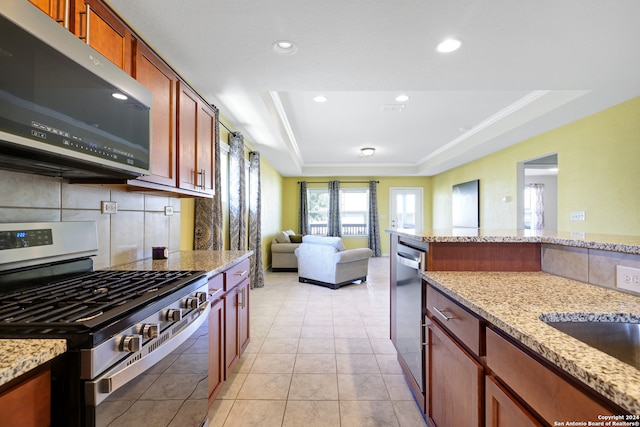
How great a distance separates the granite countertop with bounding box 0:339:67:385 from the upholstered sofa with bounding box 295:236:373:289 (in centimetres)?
394

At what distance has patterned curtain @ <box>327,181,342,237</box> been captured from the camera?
8281 mm

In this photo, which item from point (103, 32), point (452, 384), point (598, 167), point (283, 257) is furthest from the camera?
point (283, 257)

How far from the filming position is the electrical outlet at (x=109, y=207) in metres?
1.62

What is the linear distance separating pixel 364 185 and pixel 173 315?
25.3 feet

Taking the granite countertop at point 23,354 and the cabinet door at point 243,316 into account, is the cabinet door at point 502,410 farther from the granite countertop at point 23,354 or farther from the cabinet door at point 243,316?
the cabinet door at point 243,316

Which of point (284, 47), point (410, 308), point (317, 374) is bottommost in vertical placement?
point (317, 374)

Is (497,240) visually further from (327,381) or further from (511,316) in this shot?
(327,381)

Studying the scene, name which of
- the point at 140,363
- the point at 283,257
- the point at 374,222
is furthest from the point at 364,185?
the point at 140,363

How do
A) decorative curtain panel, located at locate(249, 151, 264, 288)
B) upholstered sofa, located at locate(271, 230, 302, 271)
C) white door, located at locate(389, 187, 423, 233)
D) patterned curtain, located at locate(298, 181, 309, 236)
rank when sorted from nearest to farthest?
decorative curtain panel, located at locate(249, 151, 264, 288) < upholstered sofa, located at locate(271, 230, 302, 271) < patterned curtain, located at locate(298, 181, 309, 236) < white door, located at locate(389, 187, 423, 233)

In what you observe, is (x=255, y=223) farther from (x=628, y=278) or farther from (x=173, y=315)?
(x=628, y=278)

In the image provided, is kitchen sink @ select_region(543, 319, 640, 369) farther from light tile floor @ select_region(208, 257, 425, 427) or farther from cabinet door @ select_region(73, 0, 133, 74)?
cabinet door @ select_region(73, 0, 133, 74)

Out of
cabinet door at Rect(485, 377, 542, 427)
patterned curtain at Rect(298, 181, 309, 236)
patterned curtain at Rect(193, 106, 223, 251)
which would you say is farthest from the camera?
patterned curtain at Rect(298, 181, 309, 236)

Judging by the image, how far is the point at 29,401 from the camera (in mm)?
649

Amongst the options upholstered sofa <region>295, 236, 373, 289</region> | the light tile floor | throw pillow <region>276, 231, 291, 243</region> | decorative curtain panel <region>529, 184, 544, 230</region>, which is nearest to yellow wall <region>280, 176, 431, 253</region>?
throw pillow <region>276, 231, 291, 243</region>
